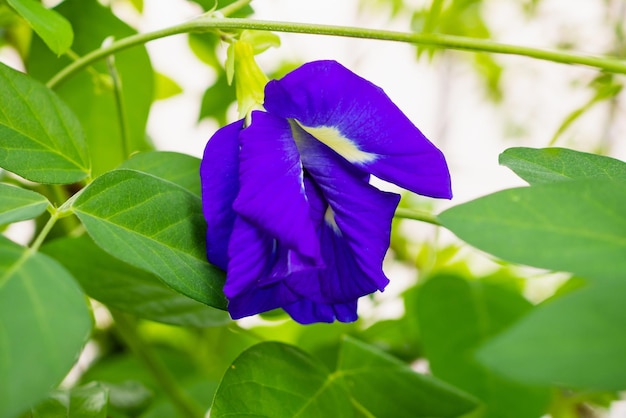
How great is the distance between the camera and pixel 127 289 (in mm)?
510

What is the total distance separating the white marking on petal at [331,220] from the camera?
388 millimetres

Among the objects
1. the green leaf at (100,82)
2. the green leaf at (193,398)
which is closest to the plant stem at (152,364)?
the green leaf at (193,398)

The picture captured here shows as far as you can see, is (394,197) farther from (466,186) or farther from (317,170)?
(466,186)

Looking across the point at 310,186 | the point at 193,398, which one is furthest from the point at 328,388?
the point at 193,398

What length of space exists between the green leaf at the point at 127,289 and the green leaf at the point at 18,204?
0.17 m

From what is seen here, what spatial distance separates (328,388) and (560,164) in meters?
0.21

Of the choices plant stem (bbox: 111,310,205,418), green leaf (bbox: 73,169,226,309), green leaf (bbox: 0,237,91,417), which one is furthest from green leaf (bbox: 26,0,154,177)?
green leaf (bbox: 0,237,91,417)

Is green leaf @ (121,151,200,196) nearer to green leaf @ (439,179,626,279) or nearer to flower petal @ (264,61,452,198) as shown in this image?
flower petal @ (264,61,452,198)

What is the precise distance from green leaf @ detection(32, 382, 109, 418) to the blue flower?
12cm

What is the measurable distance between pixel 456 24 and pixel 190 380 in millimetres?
898

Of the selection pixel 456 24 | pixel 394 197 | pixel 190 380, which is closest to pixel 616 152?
pixel 456 24

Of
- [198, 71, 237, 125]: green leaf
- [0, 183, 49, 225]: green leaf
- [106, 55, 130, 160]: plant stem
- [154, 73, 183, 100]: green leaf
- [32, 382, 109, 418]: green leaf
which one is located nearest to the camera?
[0, 183, 49, 225]: green leaf

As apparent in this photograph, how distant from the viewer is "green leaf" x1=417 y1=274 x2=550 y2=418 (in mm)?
652

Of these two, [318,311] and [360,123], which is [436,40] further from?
[318,311]
